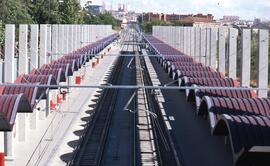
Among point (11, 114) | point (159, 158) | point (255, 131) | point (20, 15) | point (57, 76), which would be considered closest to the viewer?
point (255, 131)

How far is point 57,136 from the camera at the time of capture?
24578 mm

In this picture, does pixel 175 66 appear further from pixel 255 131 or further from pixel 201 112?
pixel 255 131

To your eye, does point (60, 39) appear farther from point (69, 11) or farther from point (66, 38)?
point (69, 11)

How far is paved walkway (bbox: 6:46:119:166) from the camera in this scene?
20625 mm

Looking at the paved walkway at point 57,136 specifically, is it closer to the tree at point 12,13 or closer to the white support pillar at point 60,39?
the white support pillar at point 60,39

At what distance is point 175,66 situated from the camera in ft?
120

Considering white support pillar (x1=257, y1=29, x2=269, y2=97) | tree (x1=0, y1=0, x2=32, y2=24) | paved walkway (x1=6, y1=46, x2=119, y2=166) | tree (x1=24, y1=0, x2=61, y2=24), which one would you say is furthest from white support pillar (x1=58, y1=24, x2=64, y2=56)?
tree (x1=24, y1=0, x2=61, y2=24)

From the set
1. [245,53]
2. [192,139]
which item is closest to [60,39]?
[245,53]

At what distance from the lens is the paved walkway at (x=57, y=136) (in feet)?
67.7

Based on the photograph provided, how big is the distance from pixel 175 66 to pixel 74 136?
13196 millimetres

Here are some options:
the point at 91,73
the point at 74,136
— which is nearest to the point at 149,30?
the point at 91,73

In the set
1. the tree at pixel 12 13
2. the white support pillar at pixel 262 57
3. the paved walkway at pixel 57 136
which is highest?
the tree at pixel 12 13

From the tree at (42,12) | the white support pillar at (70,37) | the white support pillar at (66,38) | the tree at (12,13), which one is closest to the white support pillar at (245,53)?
the white support pillar at (66,38)

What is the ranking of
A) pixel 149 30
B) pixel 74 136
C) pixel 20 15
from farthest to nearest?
pixel 149 30
pixel 20 15
pixel 74 136
